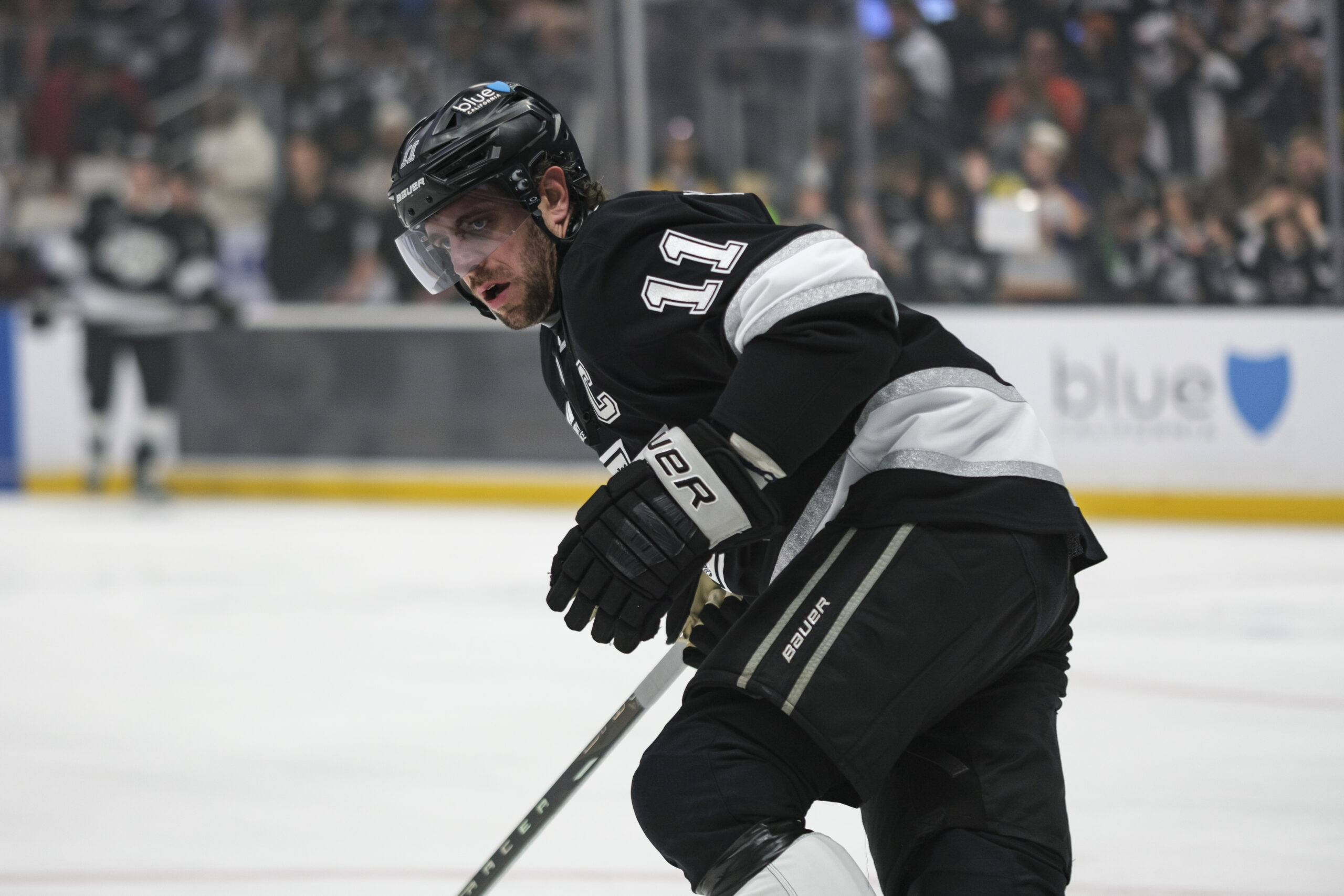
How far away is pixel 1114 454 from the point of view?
6711 millimetres

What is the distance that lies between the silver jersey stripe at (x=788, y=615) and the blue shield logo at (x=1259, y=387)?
516 centimetres

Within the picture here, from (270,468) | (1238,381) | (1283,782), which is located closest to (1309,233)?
(1238,381)

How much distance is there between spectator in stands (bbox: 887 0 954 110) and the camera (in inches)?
281

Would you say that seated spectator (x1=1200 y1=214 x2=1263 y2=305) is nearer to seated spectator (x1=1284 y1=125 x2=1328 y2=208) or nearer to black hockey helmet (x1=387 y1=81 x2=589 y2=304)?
seated spectator (x1=1284 y1=125 x2=1328 y2=208)

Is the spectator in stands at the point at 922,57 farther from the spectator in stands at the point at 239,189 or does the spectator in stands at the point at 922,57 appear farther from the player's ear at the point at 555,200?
the player's ear at the point at 555,200

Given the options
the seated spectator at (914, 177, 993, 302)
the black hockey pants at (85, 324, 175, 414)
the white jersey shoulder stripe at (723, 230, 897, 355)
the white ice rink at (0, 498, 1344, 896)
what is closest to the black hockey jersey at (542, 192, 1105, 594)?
the white jersey shoulder stripe at (723, 230, 897, 355)

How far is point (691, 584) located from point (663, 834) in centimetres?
55

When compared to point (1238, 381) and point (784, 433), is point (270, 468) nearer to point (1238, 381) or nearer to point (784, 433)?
point (1238, 381)

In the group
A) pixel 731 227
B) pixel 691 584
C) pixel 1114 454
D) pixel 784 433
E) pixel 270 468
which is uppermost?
pixel 731 227

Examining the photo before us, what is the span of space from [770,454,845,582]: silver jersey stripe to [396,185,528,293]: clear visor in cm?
44

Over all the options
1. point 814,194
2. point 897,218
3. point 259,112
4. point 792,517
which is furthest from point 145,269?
point 792,517

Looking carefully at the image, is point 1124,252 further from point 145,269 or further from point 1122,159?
point 145,269

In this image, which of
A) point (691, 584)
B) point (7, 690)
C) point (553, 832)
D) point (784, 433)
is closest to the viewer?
point (784, 433)

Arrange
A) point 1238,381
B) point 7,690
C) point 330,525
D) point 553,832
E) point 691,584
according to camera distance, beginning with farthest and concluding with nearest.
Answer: point 330,525 < point 1238,381 < point 7,690 < point 553,832 < point 691,584
